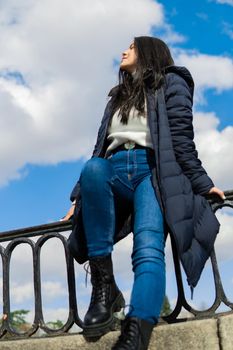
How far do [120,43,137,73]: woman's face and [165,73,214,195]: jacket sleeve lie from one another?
33 cm

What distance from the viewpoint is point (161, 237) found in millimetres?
2846

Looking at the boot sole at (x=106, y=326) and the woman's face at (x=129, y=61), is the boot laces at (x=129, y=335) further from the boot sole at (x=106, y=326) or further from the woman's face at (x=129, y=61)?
the woman's face at (x=129, y=61)

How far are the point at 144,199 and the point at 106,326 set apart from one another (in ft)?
2.31

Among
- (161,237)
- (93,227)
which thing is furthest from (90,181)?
(161,237)

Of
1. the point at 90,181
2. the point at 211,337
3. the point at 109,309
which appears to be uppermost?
the point at 90,181

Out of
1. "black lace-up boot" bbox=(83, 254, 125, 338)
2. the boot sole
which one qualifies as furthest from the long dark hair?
the boot sole

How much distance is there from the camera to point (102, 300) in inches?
113

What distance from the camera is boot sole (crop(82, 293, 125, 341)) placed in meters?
2.83

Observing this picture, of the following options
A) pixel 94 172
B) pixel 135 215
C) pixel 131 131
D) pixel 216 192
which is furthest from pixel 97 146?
pixel 216 192

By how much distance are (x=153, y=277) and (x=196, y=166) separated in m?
0.75

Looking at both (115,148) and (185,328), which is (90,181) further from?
(185,328)

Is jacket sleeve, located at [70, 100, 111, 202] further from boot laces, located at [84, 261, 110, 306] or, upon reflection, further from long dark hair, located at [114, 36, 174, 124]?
boot laces, located at [84, 261, 110, 306]

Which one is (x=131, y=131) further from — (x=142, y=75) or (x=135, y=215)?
(x=135, y=215)

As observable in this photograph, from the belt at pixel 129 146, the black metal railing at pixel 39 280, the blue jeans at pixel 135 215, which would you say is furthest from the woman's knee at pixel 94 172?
the black metal railing at pixel 39 280
